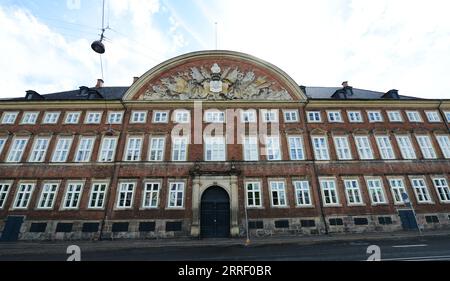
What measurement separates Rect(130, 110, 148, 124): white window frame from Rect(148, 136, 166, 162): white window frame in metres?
2.34

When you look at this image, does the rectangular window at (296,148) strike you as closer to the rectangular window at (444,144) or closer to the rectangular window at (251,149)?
the rectangular window at (251,149)

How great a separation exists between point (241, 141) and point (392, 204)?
49.4ft

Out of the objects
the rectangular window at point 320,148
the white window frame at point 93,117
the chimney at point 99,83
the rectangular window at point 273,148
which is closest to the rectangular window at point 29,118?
the white window frame at point 93,117

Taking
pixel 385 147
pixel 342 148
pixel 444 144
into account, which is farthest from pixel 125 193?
pixel 444 144

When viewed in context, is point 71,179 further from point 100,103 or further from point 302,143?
point 302,143

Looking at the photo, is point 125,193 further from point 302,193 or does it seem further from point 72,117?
point 302,193

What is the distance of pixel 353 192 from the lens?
70.5ft

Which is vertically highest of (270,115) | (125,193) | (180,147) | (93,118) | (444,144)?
(270,115)

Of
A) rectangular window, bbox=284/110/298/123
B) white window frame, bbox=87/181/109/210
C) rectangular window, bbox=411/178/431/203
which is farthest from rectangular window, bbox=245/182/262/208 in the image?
rectangular window, bbox=411/178/431/203

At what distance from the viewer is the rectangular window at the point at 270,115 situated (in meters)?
24.1

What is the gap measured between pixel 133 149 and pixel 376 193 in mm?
23619

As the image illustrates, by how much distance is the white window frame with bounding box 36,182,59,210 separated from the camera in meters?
20.5

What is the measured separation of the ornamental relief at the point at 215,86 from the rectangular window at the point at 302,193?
9.32m

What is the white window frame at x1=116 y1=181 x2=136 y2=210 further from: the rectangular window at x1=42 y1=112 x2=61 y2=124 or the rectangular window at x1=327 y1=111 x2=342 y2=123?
the rectangular window at x1=327 y1=111 x2=342 y2=123
